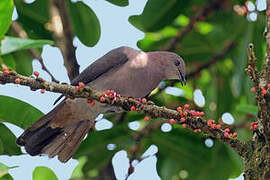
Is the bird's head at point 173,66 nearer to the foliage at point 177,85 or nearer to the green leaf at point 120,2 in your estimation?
the foliage at point 177,85

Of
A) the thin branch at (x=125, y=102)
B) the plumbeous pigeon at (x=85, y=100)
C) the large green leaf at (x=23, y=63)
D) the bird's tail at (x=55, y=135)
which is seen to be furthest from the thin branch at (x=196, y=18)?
the thin branch at (x=125, y=102)

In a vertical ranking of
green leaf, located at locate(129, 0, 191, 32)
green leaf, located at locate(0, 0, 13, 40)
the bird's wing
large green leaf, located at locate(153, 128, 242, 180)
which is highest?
green leaf, located at locate(0, 0, 13, 40)

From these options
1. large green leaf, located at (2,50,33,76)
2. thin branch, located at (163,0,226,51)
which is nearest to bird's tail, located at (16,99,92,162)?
large green leaf, located at (2,50,33,76)

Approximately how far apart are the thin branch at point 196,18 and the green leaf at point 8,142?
2.06m

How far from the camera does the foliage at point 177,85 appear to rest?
13.0ft

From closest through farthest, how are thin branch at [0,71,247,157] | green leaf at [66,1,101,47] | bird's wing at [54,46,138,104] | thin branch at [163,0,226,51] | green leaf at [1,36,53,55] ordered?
thin branch at [0,71,247,157] < green leaf at [1,36,53,55] < bird's wing at [54,46,138,104] < green leaf at [66,1,101,47] < thin branch at [163,0,226,51]

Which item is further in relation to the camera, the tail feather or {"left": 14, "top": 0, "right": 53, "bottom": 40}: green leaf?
{"left": 14, "top": 0, "right": 53, "bottom": 40}: green leaf

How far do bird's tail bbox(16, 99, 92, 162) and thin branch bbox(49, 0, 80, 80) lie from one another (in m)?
0.35

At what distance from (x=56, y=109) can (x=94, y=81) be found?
0.43m

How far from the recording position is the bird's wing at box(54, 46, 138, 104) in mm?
3904

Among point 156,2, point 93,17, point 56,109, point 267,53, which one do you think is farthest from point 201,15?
point 267,53

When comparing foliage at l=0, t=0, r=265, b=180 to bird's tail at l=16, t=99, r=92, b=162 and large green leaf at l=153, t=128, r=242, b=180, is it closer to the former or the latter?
large green leaf at l=153, t=128, r=242, b=180

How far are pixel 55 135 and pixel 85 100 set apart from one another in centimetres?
42

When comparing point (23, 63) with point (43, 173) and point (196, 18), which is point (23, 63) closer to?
point (43, 173)
